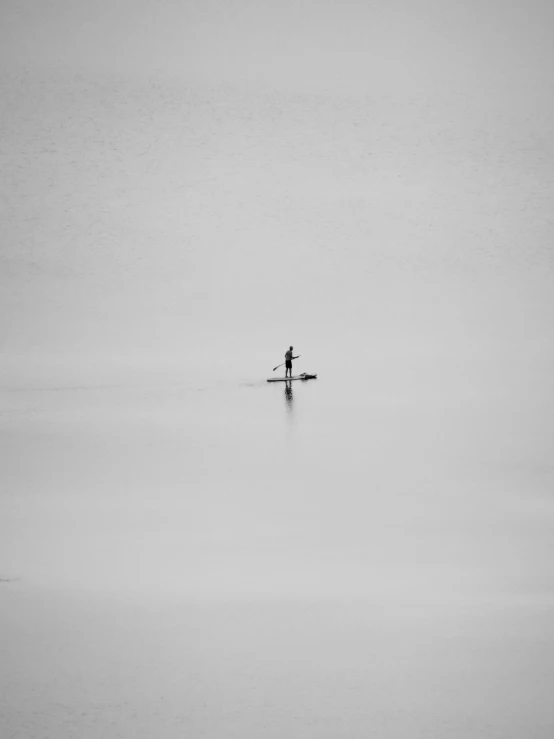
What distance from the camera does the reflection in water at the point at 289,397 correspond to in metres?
16.9

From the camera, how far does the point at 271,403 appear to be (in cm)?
1736

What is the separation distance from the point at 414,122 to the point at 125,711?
47446 millimetres

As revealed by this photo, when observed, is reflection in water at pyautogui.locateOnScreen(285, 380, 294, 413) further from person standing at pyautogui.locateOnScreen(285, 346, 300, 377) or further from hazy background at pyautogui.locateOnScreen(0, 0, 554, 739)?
person standing at pyautogui.locateOnScreen(285, 346, 300, 377)

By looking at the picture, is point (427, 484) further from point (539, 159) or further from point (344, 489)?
point (539, 159)

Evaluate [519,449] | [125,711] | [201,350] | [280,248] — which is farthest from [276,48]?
[125,711]

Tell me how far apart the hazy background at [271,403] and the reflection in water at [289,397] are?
0.10 metres

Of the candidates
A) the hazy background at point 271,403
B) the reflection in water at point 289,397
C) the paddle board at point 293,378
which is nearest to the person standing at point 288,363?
the paddle board at point 293,378

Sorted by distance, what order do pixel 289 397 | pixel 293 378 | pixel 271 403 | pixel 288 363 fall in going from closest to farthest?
pixel 271 403
pixel 289 397
pixel 288 363
pixel 293 378

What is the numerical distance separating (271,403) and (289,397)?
799 mm

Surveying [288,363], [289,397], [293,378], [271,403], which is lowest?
[271,403]

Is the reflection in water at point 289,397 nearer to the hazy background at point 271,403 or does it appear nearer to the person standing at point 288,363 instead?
the hazy background at point 271,403

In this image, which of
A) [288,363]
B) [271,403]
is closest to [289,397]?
[271,403]

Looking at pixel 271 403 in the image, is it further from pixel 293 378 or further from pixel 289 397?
pixel 293 378

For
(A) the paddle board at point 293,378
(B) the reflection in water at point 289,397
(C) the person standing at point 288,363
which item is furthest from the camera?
(A) the paddle board at point 293,378
